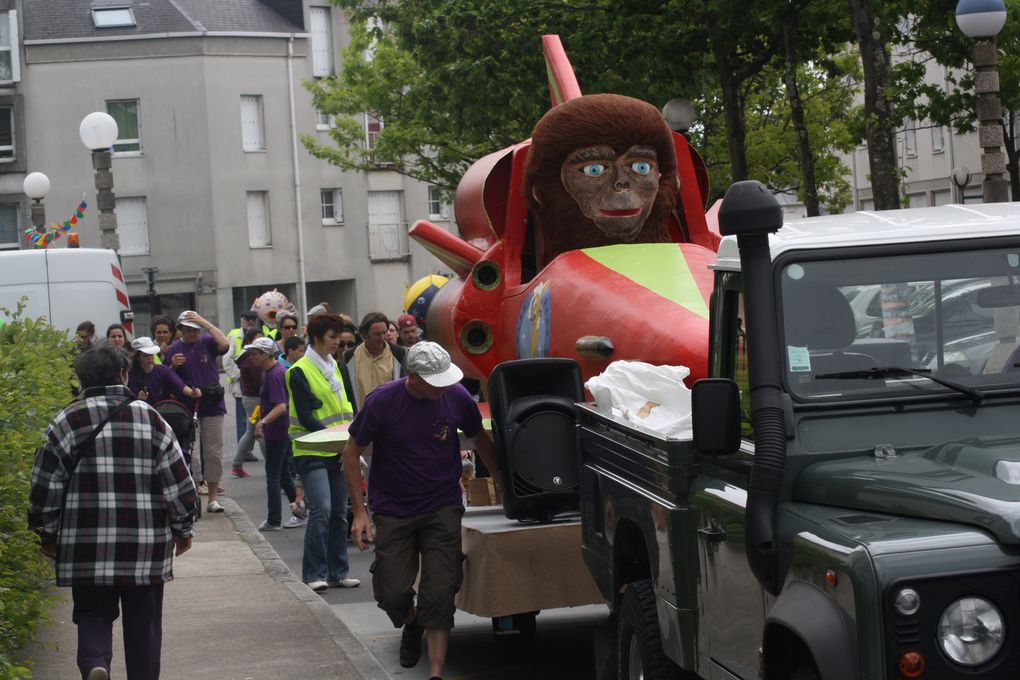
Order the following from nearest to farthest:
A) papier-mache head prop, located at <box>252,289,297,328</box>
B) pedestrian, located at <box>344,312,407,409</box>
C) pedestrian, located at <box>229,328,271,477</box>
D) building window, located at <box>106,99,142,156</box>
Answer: pedestrian, located at <box>344,312,407,409</box> < pedestrian, located at <box>229,328,271,477</box> < papier-mache head prop, located at <box>252,289,297,328</box> < building window, located at <box>106,99,142,156</box>

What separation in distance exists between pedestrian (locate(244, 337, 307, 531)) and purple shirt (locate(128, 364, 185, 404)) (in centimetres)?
85

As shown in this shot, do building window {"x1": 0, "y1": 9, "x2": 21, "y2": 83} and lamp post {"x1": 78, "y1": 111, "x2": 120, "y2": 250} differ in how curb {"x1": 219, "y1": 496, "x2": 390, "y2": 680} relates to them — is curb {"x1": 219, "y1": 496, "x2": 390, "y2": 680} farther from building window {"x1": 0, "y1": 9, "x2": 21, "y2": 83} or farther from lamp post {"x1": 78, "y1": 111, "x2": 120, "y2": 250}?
building window {"x1": 0, "y1": 9, "x2": 21, "y2": 83}

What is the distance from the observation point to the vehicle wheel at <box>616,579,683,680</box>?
20.2 feet

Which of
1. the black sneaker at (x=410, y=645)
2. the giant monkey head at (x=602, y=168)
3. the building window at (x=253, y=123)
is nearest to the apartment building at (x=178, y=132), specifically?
the building window at (x=253, y=123)

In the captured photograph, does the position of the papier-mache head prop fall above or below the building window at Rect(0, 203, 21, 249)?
below

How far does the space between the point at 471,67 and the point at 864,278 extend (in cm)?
1821

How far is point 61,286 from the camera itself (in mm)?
19125

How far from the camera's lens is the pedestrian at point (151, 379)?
15.2 m

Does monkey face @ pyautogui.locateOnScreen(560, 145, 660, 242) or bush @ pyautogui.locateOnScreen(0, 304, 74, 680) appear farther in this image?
monkey face @ pyautogui.locateOnScreen(560, 145, 660, 242)

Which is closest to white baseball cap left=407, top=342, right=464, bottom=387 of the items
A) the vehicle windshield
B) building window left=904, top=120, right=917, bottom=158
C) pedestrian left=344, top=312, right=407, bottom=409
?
the vehicle windshield

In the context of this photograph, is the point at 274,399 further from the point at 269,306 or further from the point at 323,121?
the point at 323,121

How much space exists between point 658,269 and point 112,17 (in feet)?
144

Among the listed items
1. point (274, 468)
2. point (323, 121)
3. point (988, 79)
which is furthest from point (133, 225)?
point (988, 79)

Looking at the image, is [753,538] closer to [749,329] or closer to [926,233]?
[749,329]
